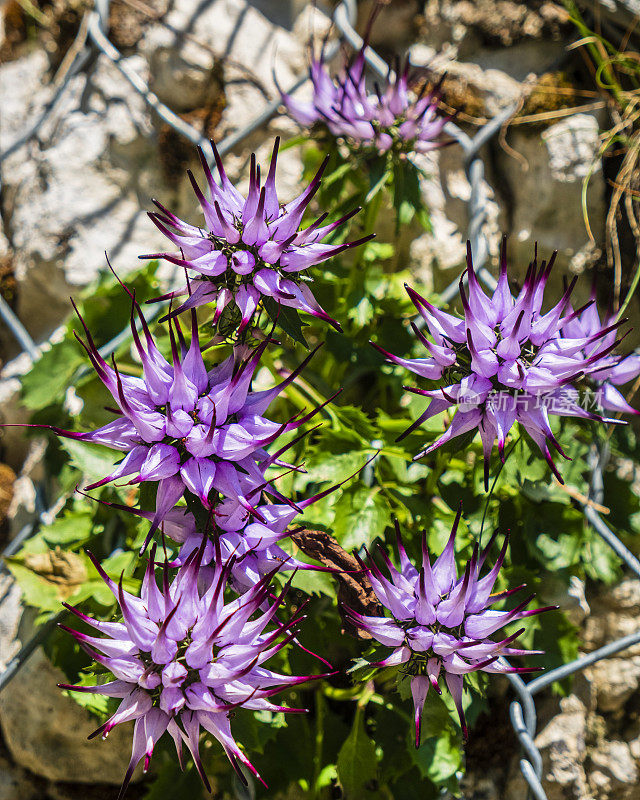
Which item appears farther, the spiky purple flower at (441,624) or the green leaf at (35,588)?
the green leaf at (35,588)

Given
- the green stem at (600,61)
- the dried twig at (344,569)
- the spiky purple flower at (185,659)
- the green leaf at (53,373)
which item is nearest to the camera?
the spiky purple flower at (185,659)

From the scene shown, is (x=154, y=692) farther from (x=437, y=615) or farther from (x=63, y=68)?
(x=63, y=68)

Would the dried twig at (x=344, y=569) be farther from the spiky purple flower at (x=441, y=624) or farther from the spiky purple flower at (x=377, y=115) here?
the spiky purple flower at (x=377, y=115)

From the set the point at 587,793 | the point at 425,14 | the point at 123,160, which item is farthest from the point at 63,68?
the point at 587,793

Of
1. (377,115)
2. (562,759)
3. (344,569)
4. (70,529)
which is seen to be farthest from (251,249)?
(562,759)

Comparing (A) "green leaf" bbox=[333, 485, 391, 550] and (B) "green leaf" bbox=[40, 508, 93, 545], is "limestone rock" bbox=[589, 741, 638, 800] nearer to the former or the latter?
(A) "green leaf" bbox=[333, 485, 391, 550]

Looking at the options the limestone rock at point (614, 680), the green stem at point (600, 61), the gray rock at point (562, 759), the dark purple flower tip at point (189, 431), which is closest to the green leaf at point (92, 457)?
the dark purple flower tip at point (189, 431)
